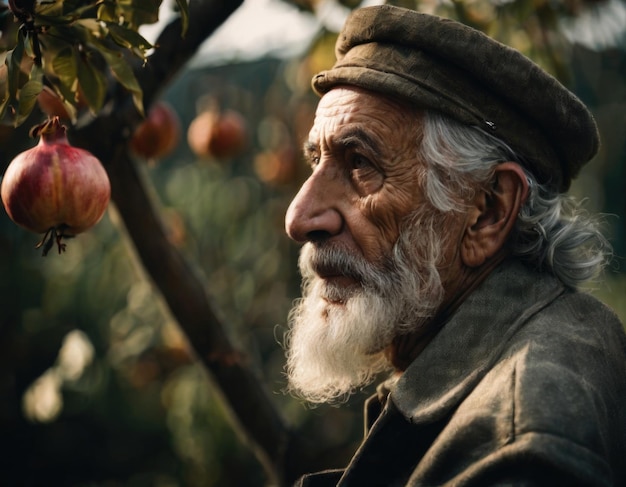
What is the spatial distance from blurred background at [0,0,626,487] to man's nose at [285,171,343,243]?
6.46ft

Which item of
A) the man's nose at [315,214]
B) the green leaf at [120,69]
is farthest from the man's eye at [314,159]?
the green leaf at [120,69]

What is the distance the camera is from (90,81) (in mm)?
2121

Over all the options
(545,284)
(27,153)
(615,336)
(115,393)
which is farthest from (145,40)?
(115,393)

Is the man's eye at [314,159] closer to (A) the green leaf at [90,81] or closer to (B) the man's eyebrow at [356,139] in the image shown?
(B) the man's eyebrow at [356,139]

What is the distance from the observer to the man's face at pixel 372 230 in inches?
87.7

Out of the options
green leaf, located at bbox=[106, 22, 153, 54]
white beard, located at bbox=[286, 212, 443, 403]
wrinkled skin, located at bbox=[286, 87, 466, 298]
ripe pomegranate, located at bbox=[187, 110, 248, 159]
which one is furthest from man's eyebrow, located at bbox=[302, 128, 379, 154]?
ripe pomegranate, located at bbox=[187, 110, 248, 159]

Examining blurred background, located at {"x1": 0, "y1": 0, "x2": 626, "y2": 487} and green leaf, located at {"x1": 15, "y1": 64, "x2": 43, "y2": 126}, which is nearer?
green leaf, located at {"x1": 15, "y1": 64, "x2": 43, "y2": 126}

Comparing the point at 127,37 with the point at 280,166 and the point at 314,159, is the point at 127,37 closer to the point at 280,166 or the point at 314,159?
the point at 314,159

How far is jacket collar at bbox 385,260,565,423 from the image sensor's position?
1923 mm

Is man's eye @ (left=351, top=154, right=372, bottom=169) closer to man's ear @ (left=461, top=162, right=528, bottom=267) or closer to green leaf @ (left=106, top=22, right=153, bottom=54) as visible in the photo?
man's ear @ (left=461, top=162, right=528, bottom=267)

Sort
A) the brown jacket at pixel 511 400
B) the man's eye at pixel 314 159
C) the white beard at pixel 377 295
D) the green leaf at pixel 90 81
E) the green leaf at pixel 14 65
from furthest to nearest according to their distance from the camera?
the man's eye at pixel 314 159, the white beard at pixel 377 295, the green leaf at pixel 90 81, the green leaf at pixel 14 65, the brown jacket at pixel 511 400

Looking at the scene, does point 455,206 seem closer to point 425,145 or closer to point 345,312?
point 425,145

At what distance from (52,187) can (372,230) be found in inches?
31.5

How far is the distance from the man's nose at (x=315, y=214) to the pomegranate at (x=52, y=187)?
50cm
